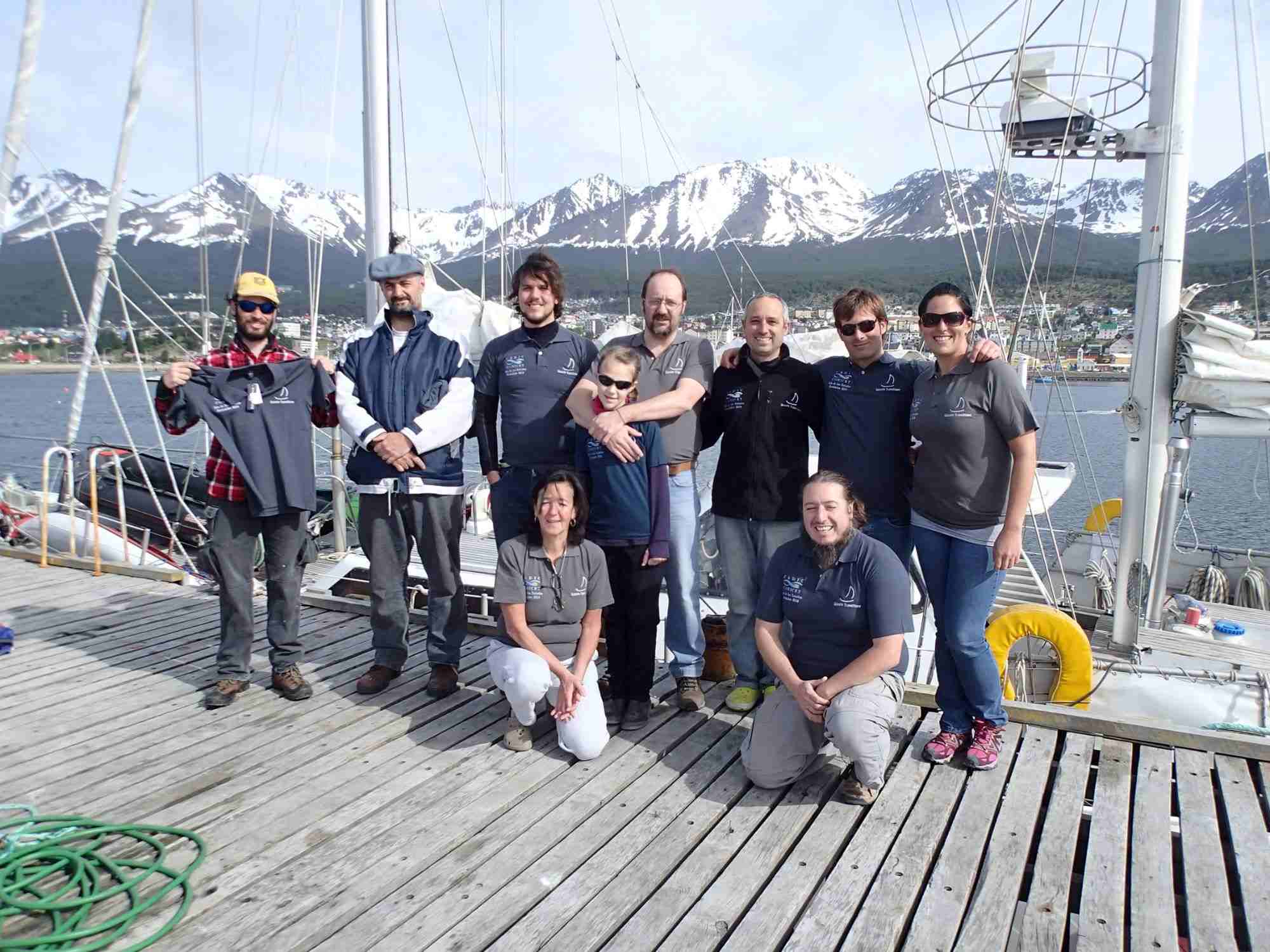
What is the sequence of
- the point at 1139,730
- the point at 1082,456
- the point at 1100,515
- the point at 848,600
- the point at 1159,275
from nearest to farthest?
1. the point at 848,600
2. the point at 1139,730
3. the point at 1159,275
4. the point at 1100,515
5. the point at 1082,456

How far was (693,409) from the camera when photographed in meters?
3.73

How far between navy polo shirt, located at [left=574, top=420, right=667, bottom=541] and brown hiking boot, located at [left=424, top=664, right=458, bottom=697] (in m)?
1.04

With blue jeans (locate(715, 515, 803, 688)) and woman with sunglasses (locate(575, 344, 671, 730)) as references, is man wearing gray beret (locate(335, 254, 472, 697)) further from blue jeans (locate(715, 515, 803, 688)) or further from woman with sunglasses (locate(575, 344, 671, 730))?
blue jeans (locate(715, 515, 803, 688))

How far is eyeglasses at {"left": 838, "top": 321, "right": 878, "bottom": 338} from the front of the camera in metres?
3.46

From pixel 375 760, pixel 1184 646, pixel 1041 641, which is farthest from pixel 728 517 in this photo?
pixel 1184 646

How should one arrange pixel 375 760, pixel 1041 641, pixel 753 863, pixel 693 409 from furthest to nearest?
pixel 1041 641 → pixel 693 409 → pixel 375 760 → pixel 753 863

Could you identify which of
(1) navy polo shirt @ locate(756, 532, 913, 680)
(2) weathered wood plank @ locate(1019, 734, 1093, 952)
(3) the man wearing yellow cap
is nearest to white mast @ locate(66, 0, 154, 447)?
(3) the man wearing yellow cap

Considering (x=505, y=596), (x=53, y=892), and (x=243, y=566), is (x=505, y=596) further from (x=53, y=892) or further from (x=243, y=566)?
(x=53, y=892)

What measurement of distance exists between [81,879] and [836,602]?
8.26 ft

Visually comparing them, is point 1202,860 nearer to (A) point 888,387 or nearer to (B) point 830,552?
(B) point 830,552

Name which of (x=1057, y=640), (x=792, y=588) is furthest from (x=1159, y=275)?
(x=792, y=588)

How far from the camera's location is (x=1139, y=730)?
3.55m

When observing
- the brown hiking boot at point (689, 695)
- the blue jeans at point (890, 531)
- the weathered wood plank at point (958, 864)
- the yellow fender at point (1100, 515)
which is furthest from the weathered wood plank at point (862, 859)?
the yellow fender at point (1100, 515)

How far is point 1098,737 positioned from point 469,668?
113 inches
